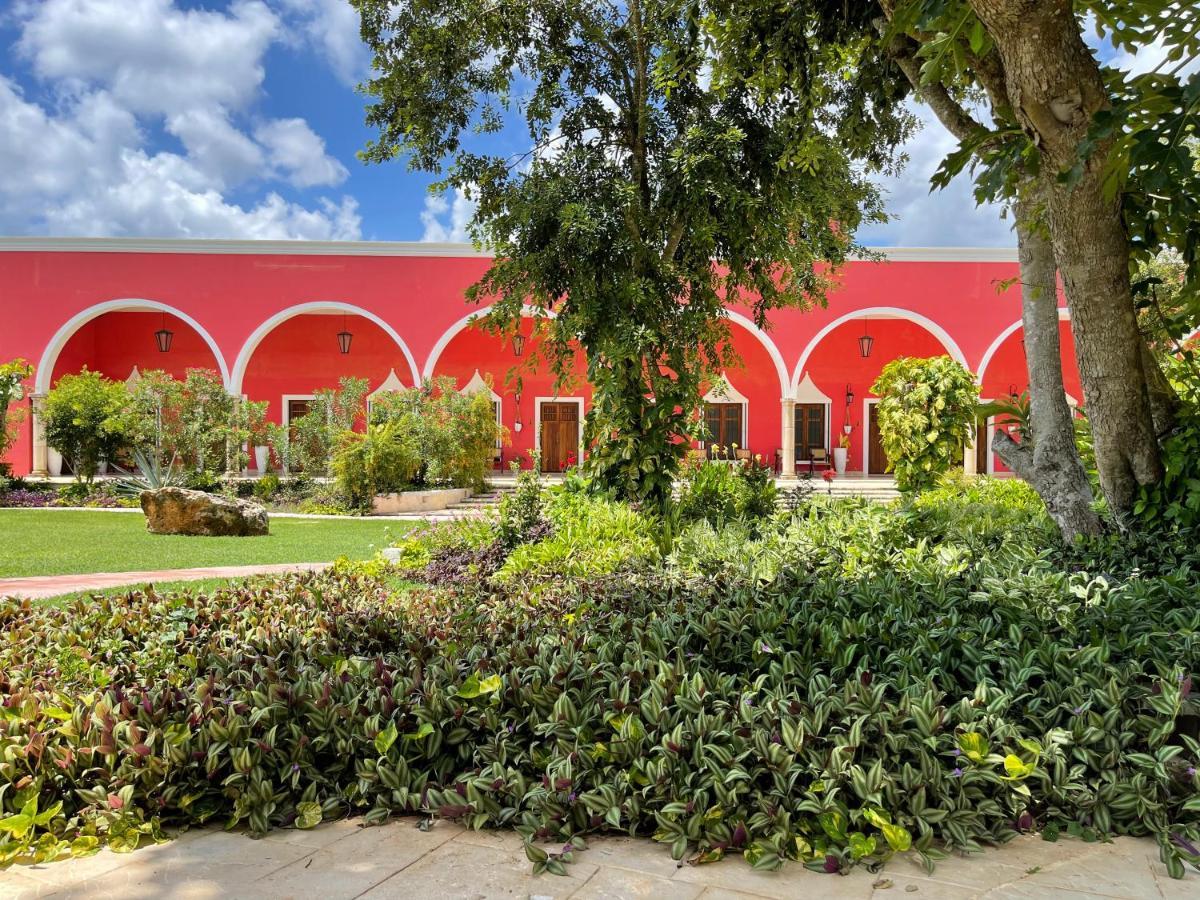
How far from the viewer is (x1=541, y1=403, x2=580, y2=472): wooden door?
20109 millimetres

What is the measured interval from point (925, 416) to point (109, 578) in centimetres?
992

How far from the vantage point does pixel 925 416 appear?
11172 mm

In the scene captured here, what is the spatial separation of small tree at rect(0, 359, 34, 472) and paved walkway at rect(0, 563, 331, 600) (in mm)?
9528

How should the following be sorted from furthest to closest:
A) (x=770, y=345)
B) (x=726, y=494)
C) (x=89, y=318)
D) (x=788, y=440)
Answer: (x=788, y=440)
(x=89, y=318)
(x=770, y=345)
(x=726, y=494)

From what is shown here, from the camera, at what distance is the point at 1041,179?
3527mm

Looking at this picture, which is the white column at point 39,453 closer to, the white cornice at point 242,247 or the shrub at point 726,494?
the white cornice at point 242,247

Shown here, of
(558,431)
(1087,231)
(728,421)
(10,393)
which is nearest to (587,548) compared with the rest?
(1087,231)

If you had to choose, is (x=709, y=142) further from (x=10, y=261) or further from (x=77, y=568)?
(x=10, y=261)

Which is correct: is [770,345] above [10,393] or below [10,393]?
above

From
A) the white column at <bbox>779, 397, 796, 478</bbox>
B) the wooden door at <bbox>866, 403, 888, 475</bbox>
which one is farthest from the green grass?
the wooden door at <bbox>866, 403, 888, 475</bbox>

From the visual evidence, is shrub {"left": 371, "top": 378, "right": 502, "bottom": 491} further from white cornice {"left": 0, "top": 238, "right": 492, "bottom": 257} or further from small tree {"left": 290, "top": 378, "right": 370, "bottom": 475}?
white cornice {"left": 0, "top": 238, "right": 492, "bottom": 257}

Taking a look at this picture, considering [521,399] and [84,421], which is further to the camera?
[521,399]

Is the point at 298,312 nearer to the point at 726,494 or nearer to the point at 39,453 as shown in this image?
the point at 39,453

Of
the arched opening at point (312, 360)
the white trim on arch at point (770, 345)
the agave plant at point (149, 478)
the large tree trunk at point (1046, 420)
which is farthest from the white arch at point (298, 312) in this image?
the large tree trunk at point (1046, 420)
